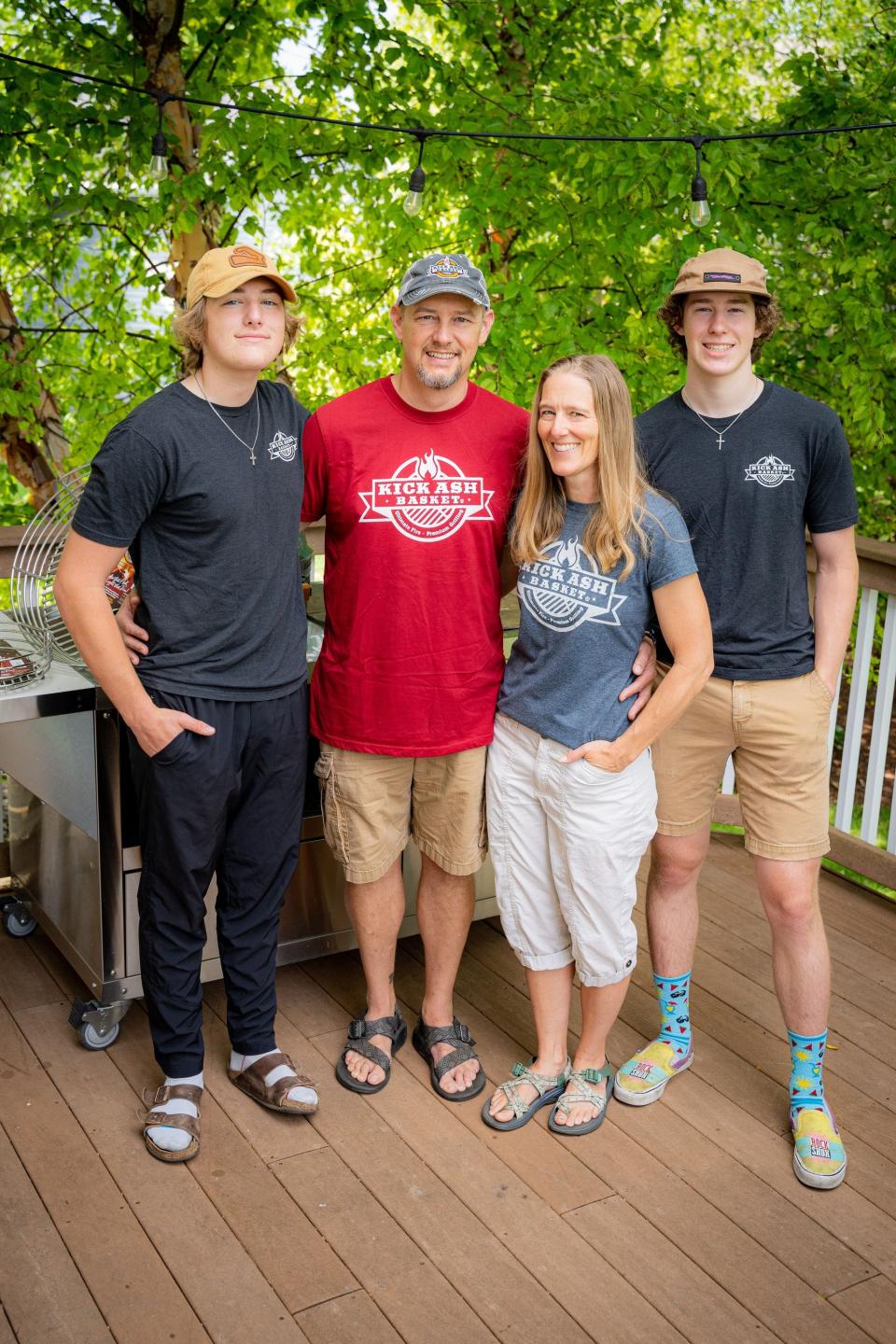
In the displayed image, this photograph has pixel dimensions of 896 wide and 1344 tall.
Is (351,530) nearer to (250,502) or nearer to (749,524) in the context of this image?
(250,502)

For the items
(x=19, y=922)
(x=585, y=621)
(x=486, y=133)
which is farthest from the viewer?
(x=486, y=133)

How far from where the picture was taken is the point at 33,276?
19.4ft

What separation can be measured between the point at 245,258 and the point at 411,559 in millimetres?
622

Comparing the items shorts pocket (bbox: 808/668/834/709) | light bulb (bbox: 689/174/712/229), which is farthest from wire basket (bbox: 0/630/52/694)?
light bulb (bbox: 689/174/712/229)

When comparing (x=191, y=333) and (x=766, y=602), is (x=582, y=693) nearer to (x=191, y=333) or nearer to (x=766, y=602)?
(x=766, y=602)

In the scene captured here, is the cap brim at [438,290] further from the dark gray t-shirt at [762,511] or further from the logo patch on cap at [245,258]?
the dark gray t-shirt at [762,511]

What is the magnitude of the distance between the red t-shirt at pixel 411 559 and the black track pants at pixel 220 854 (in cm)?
16

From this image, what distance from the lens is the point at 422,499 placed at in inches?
92.0

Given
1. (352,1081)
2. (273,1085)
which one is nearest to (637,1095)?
(352,1081)

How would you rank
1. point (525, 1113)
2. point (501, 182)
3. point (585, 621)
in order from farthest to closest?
point (501, 182) < point (525, 1113) < point (585, 621)

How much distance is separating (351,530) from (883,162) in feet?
10.00

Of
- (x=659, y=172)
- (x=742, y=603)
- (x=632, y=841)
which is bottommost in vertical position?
(x=632, y=841)

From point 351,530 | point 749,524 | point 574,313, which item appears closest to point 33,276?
point 574,313

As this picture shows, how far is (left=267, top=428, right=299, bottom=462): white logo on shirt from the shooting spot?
7.43 feet
